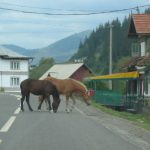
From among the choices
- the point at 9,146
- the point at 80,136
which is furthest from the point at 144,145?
the point at 9,146

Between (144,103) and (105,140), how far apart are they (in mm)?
21935

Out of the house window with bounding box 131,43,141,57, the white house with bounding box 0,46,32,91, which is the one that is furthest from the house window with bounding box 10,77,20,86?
the house window with bounding box 131,43,141,57

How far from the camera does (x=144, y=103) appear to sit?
36562mm

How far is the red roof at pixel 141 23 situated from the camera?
44.1 meters

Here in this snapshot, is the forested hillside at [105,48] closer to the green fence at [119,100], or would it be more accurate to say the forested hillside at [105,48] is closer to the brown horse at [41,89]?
the green fence at [119,100]

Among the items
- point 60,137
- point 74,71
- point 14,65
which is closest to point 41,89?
point 60,137

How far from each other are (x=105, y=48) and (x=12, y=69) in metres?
41.6

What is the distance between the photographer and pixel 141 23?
44.7 meters

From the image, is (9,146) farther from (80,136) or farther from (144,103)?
(144,103)

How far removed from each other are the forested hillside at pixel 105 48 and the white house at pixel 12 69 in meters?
19.4

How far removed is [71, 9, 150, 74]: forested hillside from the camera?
13351cm

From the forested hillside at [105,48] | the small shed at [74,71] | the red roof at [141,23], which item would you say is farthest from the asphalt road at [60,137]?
the forested hillside at [105,48]

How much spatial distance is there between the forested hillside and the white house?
1943cm

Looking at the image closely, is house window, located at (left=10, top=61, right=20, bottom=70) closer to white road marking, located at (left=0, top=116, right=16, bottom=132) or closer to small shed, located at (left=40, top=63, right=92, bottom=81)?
small shed, located at (left=40, top=63, right=92, bottom=81)
